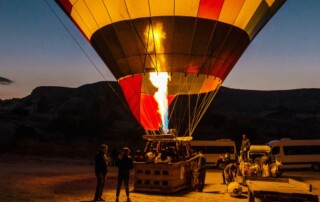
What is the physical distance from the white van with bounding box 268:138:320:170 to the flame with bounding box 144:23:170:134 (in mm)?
13099

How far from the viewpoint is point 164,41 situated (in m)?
12.5

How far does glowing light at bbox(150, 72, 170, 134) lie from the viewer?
42.5 ft

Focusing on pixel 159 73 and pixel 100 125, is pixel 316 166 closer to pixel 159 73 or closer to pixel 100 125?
pixel 159 73

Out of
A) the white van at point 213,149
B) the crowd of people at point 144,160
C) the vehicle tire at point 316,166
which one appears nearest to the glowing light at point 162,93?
the crowd of people at point 144,160

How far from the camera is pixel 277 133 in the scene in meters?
56.3

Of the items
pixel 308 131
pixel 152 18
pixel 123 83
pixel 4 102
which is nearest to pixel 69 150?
pixel 123 83

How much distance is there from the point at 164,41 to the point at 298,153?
15357 millimetres

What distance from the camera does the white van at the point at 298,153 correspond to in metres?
24.0

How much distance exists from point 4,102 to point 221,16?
88.9 meters

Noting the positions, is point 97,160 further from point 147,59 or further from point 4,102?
point 4,102

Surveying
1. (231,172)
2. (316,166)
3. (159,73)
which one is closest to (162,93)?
(159,73)

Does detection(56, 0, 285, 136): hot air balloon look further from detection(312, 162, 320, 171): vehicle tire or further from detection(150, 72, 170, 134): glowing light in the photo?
detection(312, 162, 320, 171): vehicle tire

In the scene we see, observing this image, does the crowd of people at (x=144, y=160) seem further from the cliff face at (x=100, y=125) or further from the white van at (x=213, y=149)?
the cliff face at (x=100, y=125)

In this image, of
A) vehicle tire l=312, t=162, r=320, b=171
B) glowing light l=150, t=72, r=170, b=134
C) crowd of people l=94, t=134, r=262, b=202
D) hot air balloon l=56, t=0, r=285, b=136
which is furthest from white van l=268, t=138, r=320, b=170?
glowing light l=150, t=72, r=170, b=134
